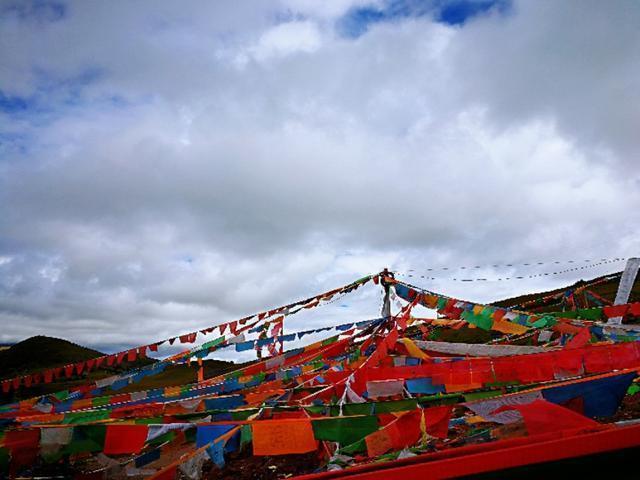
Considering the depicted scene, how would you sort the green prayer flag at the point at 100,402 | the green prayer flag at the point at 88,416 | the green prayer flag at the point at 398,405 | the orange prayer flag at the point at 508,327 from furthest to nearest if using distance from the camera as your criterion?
1. the orange prayer flag at the point at 508,327
2. the green prayer flag at the point at 100,402
3. the green prayer flag at the point at 88,416
4. the green prayer flag at the point at 398,405

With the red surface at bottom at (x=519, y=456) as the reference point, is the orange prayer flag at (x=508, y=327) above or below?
above

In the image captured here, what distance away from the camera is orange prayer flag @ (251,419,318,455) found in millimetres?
2959

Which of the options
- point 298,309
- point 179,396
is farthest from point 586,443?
point 298,309

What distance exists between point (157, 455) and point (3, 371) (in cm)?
3363

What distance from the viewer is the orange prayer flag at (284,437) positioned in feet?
9.71

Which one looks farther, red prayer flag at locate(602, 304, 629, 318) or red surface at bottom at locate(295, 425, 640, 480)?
red prayer flag at locate(602, 304, 629, 318)

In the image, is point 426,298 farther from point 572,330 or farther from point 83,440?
point 83,440

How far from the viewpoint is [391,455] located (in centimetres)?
284

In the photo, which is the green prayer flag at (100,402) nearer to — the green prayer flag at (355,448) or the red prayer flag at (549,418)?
the green prayer flag at (355,448)

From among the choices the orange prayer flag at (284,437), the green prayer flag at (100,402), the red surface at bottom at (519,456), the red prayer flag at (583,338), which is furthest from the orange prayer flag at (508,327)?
the green prayer flag at (100,402)

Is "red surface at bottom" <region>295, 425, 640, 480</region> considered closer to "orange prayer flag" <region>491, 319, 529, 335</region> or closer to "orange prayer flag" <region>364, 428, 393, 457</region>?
"orange prayer flag" <region>364, 428, 393, 457</region>

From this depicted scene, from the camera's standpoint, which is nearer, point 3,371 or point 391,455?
point 391,455

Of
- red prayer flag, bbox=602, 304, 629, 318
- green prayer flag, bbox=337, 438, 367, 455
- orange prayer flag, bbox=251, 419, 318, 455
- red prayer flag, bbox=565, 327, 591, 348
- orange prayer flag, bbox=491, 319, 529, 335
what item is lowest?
green prayer flag, bbox=337, 438, 367, 455

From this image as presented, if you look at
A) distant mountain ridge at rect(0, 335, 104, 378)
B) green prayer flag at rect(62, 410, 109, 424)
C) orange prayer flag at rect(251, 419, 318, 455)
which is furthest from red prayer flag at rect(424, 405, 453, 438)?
distant mountain ridge at rect(0, 335, 104, 378)
